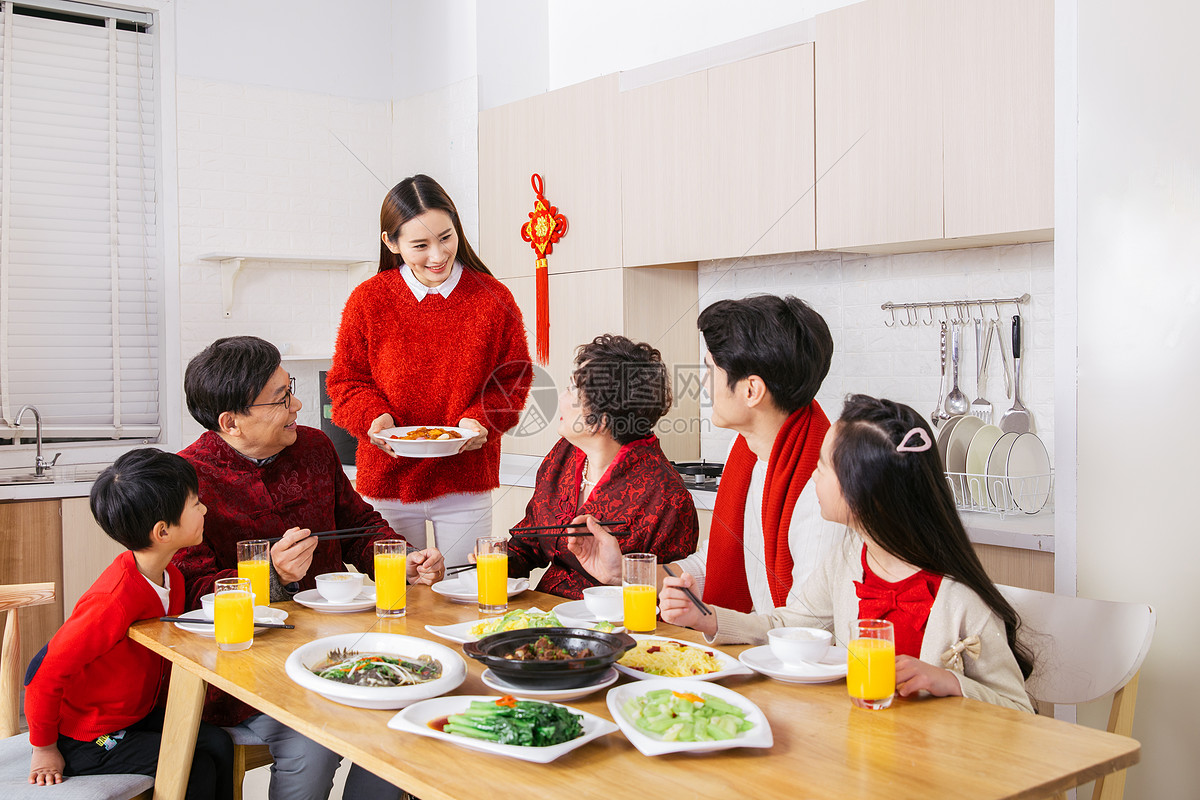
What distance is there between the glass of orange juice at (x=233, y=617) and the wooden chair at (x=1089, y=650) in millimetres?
1320

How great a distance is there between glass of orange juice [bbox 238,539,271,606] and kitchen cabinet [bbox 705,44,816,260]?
6.20 feet

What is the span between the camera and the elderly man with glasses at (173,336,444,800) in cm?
199

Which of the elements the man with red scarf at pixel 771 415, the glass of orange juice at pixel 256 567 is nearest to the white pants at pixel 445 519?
the man with red scarf at pixel 771 415

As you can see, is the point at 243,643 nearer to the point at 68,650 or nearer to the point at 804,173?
the point at 68,650

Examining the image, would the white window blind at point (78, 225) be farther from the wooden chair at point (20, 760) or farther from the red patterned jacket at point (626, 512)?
the red patterned jacket at point (626, 512)

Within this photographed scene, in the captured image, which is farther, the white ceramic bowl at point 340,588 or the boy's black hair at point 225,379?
the boy's black hair at point 225,379

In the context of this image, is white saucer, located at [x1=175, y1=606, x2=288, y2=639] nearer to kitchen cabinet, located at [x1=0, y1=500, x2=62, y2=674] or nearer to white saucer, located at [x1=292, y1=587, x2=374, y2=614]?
white saucer, located at [x1=292, y1=587, x2=374, y2=614]

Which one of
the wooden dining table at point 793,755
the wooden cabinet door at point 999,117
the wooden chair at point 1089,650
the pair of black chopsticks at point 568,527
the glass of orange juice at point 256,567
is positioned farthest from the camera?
the wooden cabinet door at point 999,117

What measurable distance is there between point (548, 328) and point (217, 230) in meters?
1.54

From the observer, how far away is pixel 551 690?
1.36 m

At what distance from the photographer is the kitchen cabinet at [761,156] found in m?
3.13

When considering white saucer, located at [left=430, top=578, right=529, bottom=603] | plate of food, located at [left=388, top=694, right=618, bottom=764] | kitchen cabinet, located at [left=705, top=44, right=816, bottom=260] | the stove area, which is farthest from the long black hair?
the stove area

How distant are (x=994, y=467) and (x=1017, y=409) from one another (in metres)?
0.28

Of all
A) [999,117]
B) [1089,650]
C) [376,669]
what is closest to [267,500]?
[376,669]
